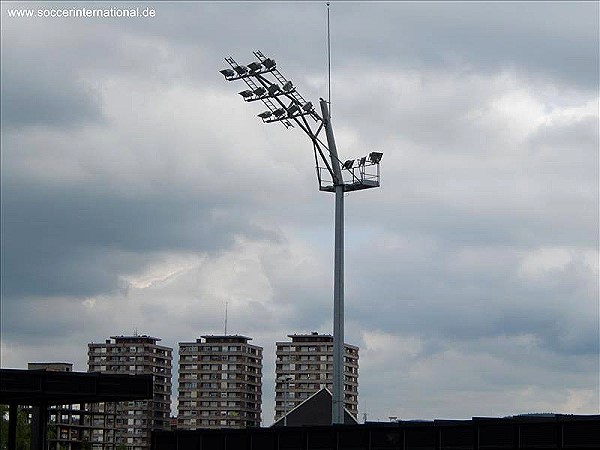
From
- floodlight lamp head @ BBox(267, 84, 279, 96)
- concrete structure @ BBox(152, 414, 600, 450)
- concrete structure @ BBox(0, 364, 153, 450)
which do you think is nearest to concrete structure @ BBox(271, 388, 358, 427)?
floodlight lamp head @ BBox(267, 84, 279, 96)

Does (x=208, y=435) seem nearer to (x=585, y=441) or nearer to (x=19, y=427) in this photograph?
(x=585, y=441)

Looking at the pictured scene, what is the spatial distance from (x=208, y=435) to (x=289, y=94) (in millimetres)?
26587

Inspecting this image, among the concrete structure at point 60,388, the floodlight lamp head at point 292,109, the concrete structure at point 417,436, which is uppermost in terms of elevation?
the floodlight lamp head at point 292,109

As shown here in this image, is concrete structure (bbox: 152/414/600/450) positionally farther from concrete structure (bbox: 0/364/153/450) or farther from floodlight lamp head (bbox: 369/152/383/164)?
floodlight lamp head (bbox: 369/152/383/164)

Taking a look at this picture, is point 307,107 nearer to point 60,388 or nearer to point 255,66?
point 255,66

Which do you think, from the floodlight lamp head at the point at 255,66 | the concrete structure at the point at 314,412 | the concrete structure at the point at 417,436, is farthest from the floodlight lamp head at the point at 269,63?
the concrete structure at the point at 314,412

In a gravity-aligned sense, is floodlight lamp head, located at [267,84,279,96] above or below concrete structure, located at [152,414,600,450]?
above

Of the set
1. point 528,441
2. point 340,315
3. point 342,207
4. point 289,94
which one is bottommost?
point 528,441

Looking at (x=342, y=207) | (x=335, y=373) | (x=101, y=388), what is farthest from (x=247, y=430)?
(x=342, y=207)

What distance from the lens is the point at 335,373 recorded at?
70.1 metres

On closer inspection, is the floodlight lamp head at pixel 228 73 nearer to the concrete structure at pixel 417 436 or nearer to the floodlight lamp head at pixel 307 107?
the floodlight lamp head at pixel 307 107

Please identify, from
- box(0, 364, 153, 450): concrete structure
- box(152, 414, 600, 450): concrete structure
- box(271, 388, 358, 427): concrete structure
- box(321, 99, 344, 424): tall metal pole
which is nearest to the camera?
box(152, 414, 600, 450): concrete structure

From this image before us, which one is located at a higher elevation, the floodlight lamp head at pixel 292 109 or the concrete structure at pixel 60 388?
the floodlight lamp head at pixel 292 109

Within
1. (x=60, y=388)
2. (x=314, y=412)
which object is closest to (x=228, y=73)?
(x=60, y=388)
